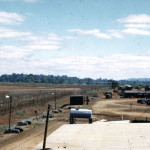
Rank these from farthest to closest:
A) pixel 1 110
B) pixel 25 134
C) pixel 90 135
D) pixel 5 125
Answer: pixel 1 110, pixel 5 125, pixel 25 134, pixel 90 135

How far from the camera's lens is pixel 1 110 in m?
65.9

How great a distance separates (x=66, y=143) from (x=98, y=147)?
3.33 metres

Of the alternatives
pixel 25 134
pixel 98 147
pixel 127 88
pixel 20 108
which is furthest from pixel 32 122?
pixel 127 88

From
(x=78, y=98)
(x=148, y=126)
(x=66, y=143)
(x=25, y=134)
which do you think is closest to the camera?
(x=66, y=143)

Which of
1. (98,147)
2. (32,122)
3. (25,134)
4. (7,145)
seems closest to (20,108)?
(32,122)

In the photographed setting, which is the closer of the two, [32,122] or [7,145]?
[7,145]

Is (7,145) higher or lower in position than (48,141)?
lower

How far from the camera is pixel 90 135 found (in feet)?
90.8

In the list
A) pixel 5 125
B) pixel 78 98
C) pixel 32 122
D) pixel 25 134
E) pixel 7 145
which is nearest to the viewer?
pixel 7 145

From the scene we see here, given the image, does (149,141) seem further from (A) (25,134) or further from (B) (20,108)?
(B) (20,108)

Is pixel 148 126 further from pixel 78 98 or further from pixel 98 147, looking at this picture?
pixel 78 98

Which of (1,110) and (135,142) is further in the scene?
(1,110)

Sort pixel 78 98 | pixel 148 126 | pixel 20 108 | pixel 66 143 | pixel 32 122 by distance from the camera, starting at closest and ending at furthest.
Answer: pixel 66 143, pixel 148 126, pixel 32 122, pixel 20 108, pixel 78 98

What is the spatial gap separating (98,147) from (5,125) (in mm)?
33096
